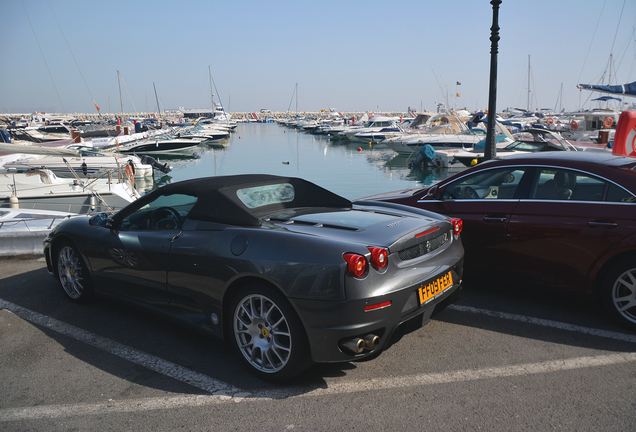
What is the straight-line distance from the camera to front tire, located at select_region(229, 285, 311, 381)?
3.16 m

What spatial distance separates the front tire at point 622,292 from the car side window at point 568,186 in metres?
0.63

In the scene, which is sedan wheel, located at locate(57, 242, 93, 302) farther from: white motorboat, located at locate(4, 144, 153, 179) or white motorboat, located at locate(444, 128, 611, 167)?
white motorboat, located at locate(444, 128, 611, 167)

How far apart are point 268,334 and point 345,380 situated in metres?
0.66

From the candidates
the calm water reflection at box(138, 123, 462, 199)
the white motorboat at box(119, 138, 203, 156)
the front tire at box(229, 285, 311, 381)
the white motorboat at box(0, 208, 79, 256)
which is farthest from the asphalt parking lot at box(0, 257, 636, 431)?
the white motorboat at box(119, 138, 203, 156)

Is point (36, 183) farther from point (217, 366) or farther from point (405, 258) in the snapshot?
point (405, 258)

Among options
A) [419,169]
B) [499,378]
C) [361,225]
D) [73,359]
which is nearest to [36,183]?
[73,359]

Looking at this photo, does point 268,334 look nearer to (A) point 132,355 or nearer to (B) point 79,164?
(A) point 132,355

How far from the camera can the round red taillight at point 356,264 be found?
9.71 ft

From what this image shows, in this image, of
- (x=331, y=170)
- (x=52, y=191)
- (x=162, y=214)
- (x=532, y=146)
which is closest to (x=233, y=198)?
(x=162, y=214)

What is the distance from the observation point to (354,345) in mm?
2998

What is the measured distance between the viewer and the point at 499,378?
3332mm

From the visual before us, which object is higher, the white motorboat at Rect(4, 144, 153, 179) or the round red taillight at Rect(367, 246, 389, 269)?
the round red taillight at Rect(367, 246, 389, 269)

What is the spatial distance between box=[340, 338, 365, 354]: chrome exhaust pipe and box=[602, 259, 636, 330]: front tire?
8.25 ft

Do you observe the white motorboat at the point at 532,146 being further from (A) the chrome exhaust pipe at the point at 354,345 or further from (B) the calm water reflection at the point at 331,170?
(A) the chrome exhaust pipe at the point at 354,345
